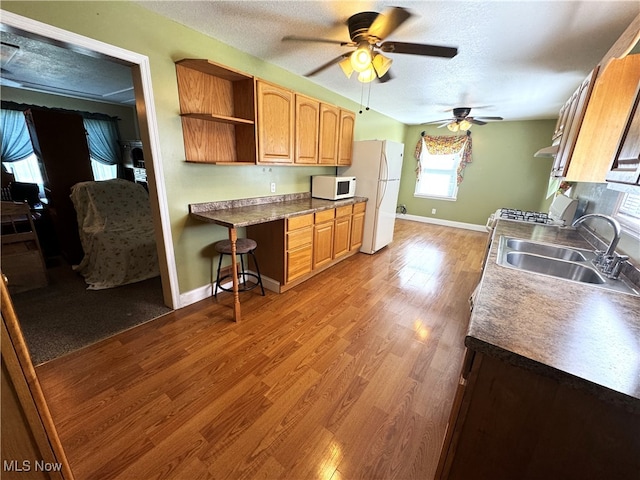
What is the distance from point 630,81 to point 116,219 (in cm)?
446

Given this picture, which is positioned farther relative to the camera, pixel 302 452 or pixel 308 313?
pixel 308 313

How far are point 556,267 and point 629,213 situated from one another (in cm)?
67

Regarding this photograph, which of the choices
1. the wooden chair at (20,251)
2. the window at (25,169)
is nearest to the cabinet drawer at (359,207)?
the wooden chair at (20,251)

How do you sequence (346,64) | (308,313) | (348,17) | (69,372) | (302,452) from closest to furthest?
(302,452) → (69,372) → (348,17) → (346,64) → (308,313)

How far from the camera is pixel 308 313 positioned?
2.45 m

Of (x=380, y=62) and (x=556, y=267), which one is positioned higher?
(x=380, y=62)

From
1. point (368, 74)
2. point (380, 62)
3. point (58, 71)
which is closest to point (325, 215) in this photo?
point (368, 74)

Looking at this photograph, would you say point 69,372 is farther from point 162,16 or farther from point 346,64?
point 346,64

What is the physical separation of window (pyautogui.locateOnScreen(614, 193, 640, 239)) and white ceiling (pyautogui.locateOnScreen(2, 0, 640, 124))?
1159 millimetres

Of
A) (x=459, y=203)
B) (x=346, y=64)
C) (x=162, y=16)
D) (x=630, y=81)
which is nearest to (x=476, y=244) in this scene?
(x=459, y=203)

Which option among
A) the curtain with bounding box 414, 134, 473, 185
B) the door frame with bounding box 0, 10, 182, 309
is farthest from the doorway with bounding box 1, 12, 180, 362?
the curtain with bounding box 414, 134, 473, 185

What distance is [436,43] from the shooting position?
211 cm

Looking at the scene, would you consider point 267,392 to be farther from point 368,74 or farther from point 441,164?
point 441,164

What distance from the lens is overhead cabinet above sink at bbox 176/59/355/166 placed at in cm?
219
